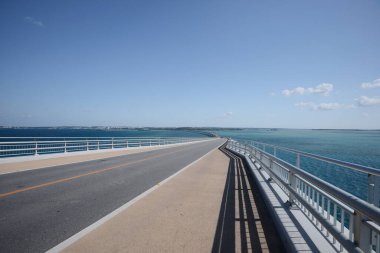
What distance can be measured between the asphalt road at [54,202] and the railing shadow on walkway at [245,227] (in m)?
2.77

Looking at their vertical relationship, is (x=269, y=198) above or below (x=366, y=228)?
below

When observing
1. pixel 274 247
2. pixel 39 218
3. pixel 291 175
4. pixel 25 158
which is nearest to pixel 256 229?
pixel 274 247

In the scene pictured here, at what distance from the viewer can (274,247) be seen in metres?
4.22

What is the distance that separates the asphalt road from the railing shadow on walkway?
2770 mm

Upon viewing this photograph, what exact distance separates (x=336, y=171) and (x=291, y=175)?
26.0 meters

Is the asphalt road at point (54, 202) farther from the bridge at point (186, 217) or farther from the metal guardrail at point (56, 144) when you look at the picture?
the metal guardrail at point (56, 144)

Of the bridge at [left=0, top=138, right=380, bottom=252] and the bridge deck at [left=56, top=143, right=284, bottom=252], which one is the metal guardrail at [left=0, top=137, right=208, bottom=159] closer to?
the bridge at [left=0, top=138, right=380, bottom=252]

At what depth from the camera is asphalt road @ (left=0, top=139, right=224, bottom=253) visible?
4473 millimetres

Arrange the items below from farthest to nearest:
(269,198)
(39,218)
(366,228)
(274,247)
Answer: (269,198)
(39,218)
(274,247)
(366,228)

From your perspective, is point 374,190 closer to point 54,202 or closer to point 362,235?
point 362,235

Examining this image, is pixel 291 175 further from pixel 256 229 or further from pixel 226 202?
pixel 226 202

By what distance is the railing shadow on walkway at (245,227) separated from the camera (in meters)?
4.23

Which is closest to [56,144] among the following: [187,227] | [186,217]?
[186,217]

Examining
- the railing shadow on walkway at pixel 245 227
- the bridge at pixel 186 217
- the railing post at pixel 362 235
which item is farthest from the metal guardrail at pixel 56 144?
the railing post at pixel 362 235
